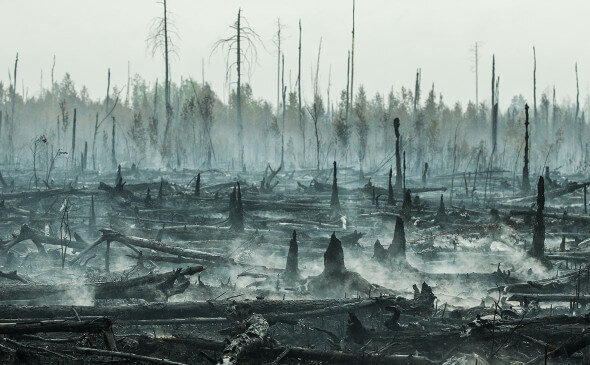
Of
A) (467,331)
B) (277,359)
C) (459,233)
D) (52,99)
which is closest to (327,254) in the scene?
(467,331)

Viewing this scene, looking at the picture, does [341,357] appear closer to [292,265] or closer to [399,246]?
[292,265]

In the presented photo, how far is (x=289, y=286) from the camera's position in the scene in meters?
8.90

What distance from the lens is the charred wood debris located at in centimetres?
509

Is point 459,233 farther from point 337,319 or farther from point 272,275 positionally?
point 337,319

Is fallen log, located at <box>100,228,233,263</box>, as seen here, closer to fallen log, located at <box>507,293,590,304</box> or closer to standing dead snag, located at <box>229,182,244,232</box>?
standing dead snag, located at <box>229,182,244,232</box>

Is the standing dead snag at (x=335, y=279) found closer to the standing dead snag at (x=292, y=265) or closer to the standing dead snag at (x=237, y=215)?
the standing dead snag at (x=292, y=265)

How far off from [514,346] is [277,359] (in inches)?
97.9

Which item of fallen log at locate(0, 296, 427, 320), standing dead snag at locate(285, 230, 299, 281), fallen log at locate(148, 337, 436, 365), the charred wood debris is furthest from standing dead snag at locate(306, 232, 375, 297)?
fallen log at locate(148, 337, 436, 365)

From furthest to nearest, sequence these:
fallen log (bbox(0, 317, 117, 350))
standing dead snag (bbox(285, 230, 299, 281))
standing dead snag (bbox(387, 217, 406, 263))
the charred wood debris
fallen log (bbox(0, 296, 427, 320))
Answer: standing dead snag (bbox(387, 217, 406, 263)), standing dead snag (bbox(285, 230, 299, 281)), fallen log (bbox(0, 296, 427, 320)), the charred wood debris, fallen log (bbox(0, 317, 117, 350))

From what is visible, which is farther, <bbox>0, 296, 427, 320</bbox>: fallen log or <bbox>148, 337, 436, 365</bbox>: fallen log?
<bbox>0, 296, 427, 320</bbox>: fallen log

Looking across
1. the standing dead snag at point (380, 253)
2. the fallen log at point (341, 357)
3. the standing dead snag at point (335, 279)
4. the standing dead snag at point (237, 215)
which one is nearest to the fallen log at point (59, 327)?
the fallen log at point (341, 357)

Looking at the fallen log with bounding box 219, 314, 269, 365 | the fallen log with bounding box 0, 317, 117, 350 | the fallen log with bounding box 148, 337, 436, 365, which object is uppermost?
the fallen log with bounding box 0, 317, 117, 350

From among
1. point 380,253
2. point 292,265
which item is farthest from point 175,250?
point 380,253

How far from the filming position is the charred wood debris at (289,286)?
5086 millimetres
